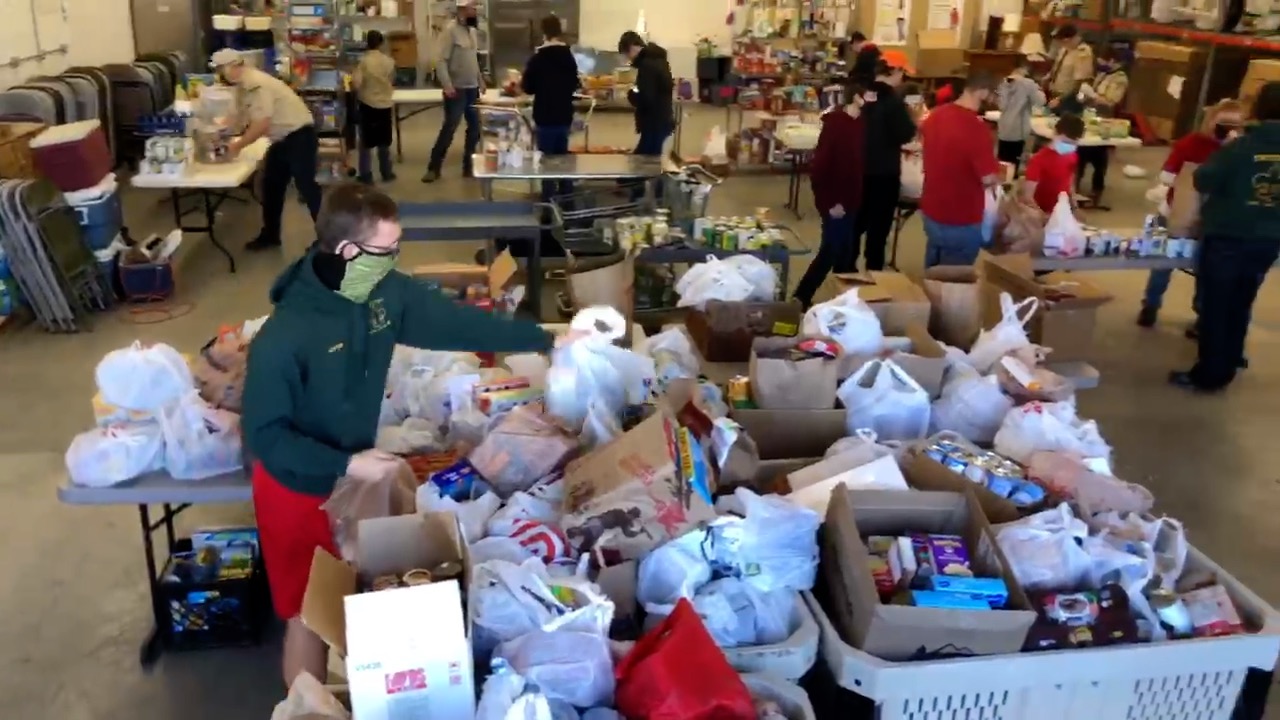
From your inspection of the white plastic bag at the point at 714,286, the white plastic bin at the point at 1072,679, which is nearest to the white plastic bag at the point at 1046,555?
the white plastic bin at the point at 1072,679

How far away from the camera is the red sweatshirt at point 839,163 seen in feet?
17.7

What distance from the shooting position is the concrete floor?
2.91m

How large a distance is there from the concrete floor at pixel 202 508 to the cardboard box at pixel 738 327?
1.64m

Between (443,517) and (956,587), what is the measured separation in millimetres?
978

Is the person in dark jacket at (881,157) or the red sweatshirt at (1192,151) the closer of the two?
the red sweatshirt at (1192,151)

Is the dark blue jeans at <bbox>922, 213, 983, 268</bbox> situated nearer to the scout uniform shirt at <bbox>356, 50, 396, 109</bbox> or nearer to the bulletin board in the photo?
the scout uniform shirt at <bbox>356, 50, 396, 109</bbox>

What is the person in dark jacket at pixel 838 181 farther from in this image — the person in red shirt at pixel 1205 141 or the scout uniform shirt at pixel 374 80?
the scout uniform shirt at pixel 374 80

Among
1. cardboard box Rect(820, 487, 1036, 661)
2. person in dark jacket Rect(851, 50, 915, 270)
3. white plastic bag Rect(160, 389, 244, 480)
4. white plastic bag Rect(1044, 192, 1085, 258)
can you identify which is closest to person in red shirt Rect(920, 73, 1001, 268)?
white plastic bag Rect(1044, 192, 1085, 258)

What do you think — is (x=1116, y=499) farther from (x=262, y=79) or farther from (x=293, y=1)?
(x=293, y=1)

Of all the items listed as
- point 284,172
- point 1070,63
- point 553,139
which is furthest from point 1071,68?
point 284,172

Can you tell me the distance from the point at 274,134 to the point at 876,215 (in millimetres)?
3733

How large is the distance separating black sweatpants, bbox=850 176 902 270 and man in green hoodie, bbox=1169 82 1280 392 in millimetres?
1653

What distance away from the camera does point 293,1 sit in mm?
10609

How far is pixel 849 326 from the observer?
3.26m
